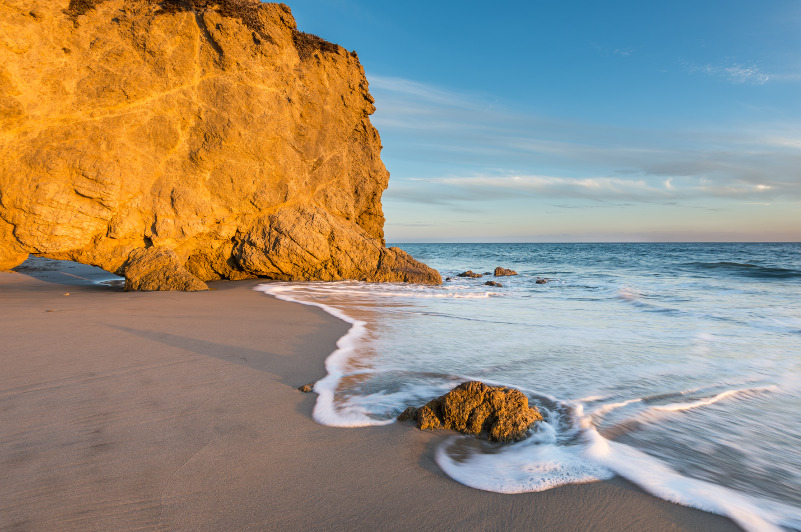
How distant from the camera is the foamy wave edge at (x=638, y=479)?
1953mm

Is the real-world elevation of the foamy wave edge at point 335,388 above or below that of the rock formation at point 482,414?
below

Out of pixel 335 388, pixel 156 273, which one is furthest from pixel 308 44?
pixel 335 388

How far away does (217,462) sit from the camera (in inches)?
85.4

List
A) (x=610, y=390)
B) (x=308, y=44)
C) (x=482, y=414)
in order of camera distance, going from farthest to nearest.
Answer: (x=308, y=44) → (x=610, y=390) → (x=482, y=414)

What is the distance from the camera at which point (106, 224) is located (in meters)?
8.97

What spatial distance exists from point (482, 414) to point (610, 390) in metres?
1.52

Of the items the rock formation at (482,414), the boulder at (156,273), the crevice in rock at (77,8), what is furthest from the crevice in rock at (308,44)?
the rock formation at (482,414)

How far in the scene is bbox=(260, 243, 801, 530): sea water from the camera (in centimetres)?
220

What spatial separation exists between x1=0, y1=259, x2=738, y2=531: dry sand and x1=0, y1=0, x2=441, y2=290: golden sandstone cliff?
18.2 feet

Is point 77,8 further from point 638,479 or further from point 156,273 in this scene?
point 638,479

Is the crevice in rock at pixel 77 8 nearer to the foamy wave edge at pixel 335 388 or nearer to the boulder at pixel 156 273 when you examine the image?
the boulder at pixel 156 273

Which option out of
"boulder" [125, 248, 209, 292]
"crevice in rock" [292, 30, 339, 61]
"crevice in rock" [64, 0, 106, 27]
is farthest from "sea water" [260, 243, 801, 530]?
"crevice in rock" [292, 30, 339, 61]

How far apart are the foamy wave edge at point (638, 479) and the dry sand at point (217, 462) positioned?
67mm

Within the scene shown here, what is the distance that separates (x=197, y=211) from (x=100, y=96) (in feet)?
9.46
